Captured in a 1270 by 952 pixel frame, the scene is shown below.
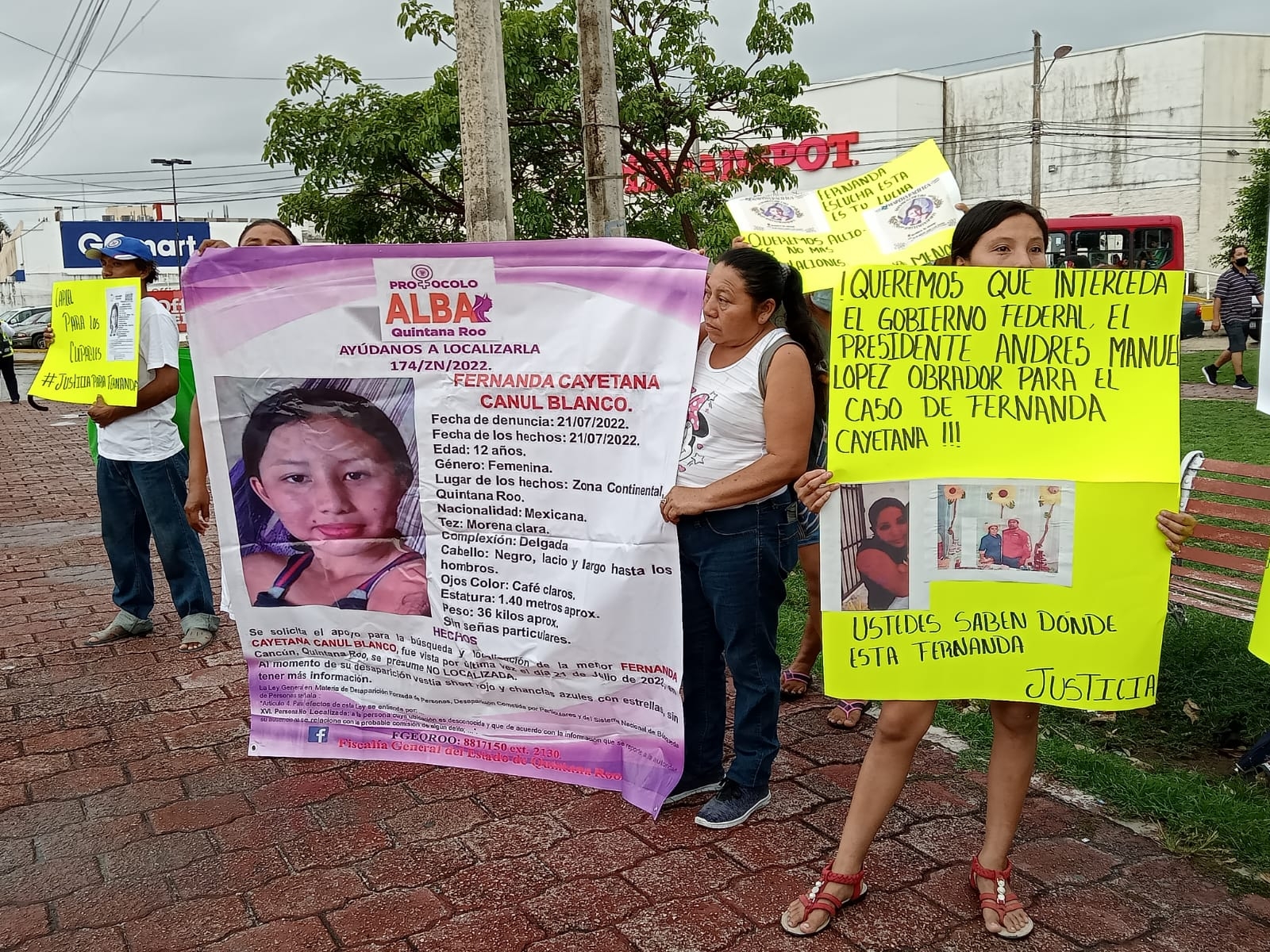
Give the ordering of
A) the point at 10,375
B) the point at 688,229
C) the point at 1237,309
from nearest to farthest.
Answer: the point at 688,229, the point at 1237,309, the point at 10,375

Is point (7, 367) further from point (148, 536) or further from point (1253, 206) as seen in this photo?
point (1253, 206)

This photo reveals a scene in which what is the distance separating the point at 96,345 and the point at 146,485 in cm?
74

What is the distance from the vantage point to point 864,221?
5859 mm

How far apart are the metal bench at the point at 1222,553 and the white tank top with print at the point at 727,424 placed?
1944 mm

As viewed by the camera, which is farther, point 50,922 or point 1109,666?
point 50,922

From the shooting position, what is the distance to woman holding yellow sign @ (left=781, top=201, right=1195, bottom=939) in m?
2.92

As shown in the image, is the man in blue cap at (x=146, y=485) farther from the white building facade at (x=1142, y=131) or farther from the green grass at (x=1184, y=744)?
the white building facade at (x=1142, y=131)

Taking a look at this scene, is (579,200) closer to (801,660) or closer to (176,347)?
(176,347)

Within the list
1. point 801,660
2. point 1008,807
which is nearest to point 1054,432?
point 1008,807

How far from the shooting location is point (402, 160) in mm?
12773

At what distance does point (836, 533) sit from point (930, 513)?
0.24 m

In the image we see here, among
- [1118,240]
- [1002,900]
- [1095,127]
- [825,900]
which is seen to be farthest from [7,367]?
[1095,127]

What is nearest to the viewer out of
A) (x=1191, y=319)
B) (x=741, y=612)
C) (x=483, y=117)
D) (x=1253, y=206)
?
(x=741, y=612)

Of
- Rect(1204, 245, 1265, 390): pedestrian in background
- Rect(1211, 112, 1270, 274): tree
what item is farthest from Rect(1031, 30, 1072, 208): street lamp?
Rect(1204, 245, 1265, 390): pedestrian in background
